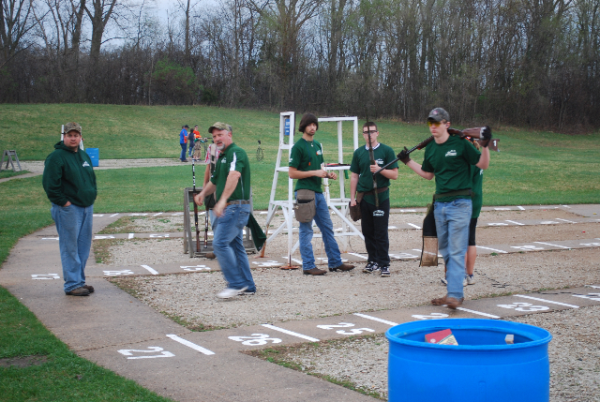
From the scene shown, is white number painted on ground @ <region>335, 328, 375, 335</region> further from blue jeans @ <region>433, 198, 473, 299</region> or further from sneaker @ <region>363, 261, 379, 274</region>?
sneaker @ <region>363, 261, 379, 274</region>

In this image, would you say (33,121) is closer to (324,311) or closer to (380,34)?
(380,34)

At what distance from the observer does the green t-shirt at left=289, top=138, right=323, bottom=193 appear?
8328mm

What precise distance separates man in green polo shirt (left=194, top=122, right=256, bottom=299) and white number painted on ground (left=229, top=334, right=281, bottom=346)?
159 cm

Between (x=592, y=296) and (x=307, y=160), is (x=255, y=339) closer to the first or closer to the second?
(x=307, y=160)

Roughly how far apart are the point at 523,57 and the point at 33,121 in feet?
139

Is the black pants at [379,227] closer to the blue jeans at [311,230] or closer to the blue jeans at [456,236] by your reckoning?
the blue jeans at [311,230]

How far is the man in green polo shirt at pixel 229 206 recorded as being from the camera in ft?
23.3

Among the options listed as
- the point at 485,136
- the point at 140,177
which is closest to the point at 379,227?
the point at 485,136

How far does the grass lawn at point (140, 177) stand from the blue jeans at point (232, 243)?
2.12m

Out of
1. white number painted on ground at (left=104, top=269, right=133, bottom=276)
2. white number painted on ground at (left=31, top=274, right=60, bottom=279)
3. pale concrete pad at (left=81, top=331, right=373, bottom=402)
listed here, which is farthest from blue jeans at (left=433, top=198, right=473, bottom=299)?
white number painted on ground at (left=31, top=274, right=60, bottom=279)

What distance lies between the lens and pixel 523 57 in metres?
57.2

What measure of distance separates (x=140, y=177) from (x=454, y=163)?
19.6 m

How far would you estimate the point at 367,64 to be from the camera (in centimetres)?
5966

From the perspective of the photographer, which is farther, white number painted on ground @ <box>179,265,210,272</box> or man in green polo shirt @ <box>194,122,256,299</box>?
white number painted on ground @ <box>179,265,210,272</box>
